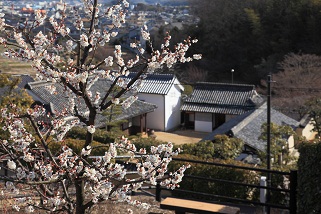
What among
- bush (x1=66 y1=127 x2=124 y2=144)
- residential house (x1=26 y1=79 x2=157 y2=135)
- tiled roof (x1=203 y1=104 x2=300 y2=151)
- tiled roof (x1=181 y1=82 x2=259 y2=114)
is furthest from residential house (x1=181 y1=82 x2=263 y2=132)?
bush (x1=66 y1=127 x2=124 y2=144)

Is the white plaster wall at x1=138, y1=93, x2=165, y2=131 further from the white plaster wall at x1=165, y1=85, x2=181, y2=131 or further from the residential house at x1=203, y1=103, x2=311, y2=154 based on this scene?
the residential house at x1=203, y1=103, x2=311, y2=154

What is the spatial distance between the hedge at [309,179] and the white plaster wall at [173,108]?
16.7 metres

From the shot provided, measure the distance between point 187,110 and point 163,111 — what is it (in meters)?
1.20

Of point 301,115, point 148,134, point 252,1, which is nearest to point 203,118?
point 148,134

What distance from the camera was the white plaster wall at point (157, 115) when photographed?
2058 centimetres

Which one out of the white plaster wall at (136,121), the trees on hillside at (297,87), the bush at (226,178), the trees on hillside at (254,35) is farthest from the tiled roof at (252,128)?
the trees on hillside at (254,35)

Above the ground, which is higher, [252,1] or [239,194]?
[252,1]

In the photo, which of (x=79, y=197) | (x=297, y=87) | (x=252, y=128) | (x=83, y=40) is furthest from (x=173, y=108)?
(x=83, y=40)

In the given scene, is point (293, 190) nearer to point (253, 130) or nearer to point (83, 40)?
point (83, 40)

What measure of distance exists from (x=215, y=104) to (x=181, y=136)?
250 centimetres

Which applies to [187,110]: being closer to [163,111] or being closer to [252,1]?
[163,111]

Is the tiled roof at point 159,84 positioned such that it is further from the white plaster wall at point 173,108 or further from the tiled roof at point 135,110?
the tiled roof at point 135,110

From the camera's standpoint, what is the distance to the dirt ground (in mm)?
18609

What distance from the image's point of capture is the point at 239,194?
8281mm
